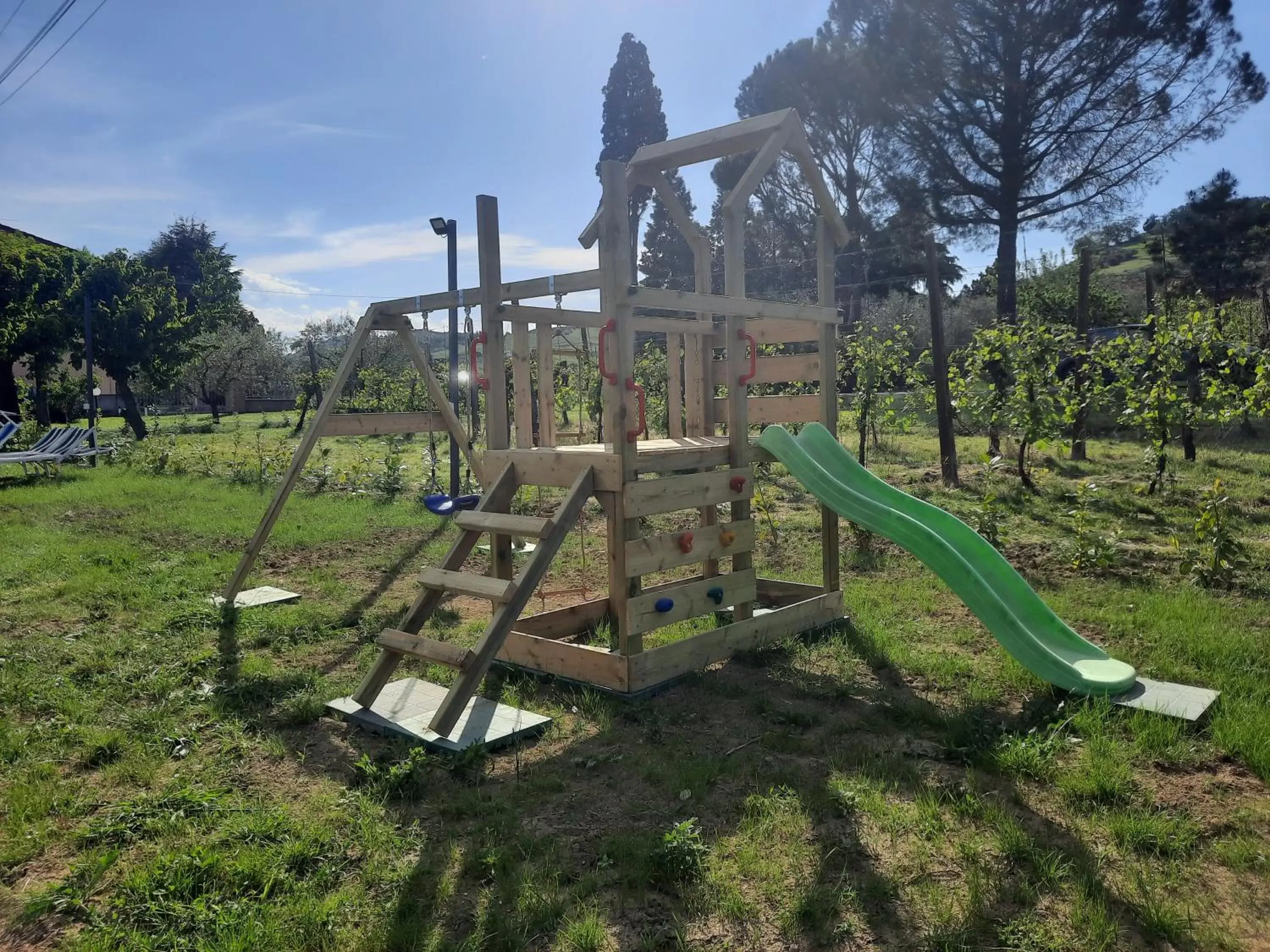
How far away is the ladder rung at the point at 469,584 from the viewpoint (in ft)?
12.5

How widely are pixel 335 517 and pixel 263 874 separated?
22.7 feet

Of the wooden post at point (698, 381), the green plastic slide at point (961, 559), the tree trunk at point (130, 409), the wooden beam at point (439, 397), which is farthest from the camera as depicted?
the tree trunk at point (130, 409)

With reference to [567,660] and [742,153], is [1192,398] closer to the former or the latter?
[742,153]

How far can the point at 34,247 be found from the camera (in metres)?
21.6

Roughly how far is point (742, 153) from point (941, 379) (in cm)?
606

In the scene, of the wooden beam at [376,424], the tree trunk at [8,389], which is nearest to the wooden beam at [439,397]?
the wooden beam at [376,424]

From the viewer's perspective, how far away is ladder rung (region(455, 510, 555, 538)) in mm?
3955

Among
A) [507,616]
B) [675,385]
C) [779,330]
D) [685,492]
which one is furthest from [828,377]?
[507,616]

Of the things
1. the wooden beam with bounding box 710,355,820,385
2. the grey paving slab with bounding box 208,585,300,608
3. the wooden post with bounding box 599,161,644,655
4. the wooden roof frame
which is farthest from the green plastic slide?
the grey paving slab with bounding box 208,585,300,608

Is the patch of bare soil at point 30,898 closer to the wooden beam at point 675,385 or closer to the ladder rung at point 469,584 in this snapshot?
the ladder rung at point 469,584

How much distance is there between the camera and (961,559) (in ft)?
13.0

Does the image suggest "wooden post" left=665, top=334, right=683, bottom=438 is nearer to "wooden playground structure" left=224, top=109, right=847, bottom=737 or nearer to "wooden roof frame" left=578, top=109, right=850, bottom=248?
"wooden playground structure" left=224, top=109, right=847, bottom=737

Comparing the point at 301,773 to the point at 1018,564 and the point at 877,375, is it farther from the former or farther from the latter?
the point at 877,375

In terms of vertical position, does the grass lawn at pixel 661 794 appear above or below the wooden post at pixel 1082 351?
below
